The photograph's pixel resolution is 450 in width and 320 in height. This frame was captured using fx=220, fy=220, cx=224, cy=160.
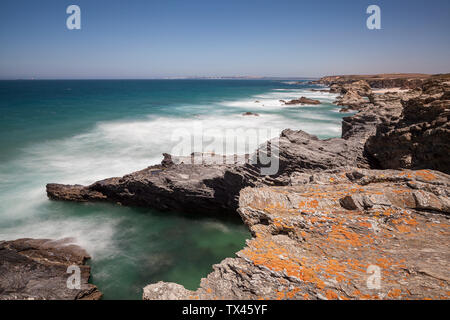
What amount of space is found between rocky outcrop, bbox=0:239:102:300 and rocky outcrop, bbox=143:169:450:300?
16.9 ft

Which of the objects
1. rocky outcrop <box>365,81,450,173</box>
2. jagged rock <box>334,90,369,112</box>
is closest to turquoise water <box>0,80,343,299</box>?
rocky outcrop <box>365,81,450,173</box>

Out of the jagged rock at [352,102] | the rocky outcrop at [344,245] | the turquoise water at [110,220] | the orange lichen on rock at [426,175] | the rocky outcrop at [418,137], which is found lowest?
the turquoise water at [110,220]

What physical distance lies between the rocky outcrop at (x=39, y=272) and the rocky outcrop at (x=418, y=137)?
40.9 feet

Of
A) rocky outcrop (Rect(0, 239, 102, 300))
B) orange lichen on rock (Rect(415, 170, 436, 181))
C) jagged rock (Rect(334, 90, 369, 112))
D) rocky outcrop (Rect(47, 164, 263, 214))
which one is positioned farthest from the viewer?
jagged rock (Rect(334, 90, 369, 112))

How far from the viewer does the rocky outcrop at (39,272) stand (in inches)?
251

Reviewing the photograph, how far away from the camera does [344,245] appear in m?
4.04

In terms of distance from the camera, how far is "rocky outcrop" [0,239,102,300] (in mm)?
6367

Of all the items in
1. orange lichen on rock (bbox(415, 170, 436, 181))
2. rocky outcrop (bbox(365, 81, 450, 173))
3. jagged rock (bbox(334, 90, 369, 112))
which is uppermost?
jagged rock (bbox(334, 90, 369, 112))

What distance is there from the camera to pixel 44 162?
20.0 metres

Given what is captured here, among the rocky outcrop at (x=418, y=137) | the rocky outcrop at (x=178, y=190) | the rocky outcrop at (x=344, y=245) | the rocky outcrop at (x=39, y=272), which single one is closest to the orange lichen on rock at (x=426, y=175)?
the rocky outcrop at (x=344, y=245)

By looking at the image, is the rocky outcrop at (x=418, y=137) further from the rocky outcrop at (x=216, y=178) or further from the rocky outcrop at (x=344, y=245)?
the rocky outcrop at (x=344, y=245)

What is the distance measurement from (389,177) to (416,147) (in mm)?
4913

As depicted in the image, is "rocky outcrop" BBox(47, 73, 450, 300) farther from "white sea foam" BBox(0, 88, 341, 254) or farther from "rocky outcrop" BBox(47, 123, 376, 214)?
"white sea foam" BBox(0, 88, 341, 254)
